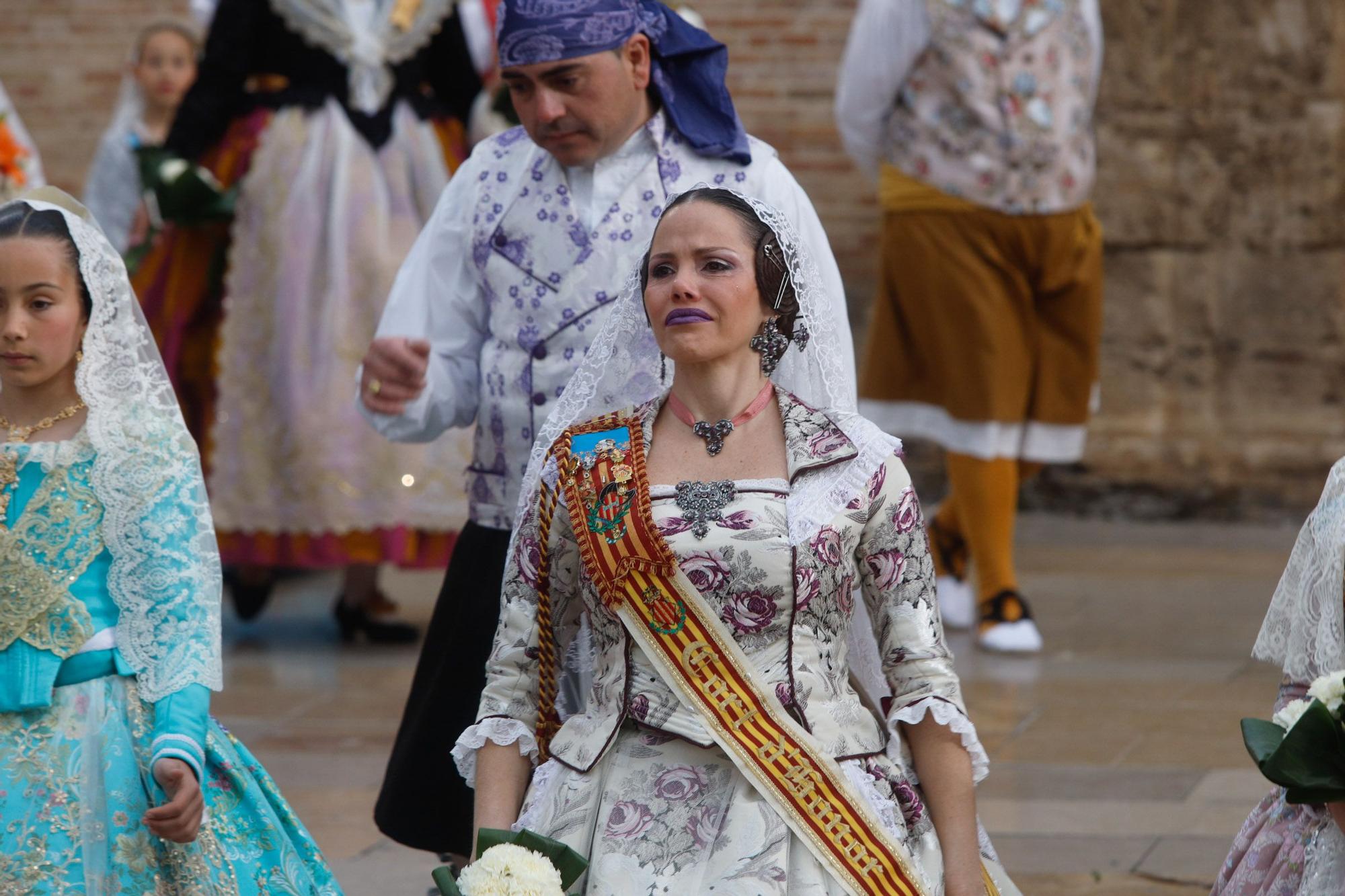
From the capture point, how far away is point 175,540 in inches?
134

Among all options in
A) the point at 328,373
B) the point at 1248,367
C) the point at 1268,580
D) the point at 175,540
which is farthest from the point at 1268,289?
the point at 175,540

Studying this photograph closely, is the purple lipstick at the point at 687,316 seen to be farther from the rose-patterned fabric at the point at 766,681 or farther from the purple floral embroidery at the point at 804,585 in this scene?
the purple floral embroidery at the point at 804,585

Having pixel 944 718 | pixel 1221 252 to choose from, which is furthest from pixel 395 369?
pixel 1221 252

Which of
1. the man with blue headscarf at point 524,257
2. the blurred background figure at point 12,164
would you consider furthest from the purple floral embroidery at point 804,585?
the blurred background figure at point 12,164

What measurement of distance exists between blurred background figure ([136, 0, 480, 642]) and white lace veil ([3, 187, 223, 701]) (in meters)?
3.33

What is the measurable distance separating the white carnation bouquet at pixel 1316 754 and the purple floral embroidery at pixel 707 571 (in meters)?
0.77

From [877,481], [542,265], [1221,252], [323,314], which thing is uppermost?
[542,265]

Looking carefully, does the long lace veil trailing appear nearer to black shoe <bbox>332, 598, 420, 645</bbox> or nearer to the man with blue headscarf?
the man with blue headscarf

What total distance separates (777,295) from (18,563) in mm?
1247

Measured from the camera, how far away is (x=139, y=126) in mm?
9227

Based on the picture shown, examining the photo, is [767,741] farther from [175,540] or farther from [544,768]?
[175,540]

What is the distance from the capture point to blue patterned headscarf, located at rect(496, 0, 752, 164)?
3.78 metres

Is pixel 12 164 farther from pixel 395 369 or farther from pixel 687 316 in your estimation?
pixel 687 316

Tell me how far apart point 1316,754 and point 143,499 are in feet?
5.89
